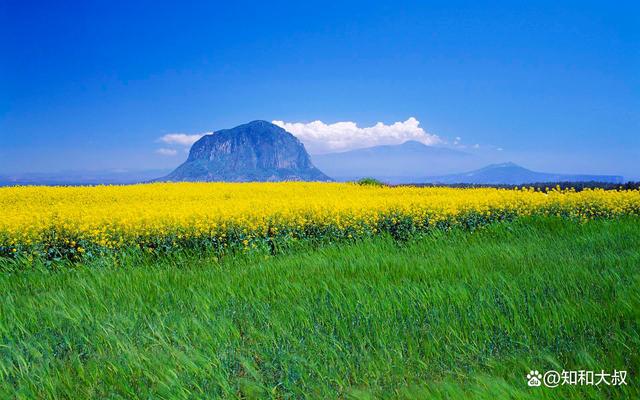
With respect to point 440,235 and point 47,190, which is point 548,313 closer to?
point 440,235

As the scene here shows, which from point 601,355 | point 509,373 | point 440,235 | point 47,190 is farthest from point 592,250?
point 47,190

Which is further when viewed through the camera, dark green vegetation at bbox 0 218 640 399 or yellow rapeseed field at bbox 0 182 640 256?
yellow rapeseed field at bbox 0 182 640 256

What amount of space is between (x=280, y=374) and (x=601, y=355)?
254cm

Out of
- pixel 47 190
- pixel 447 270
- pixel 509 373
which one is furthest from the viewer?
pixel 47 190

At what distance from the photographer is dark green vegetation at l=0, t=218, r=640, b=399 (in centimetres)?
323

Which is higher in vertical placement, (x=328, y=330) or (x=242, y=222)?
(x=242, y=222)

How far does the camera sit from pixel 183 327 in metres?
4.16

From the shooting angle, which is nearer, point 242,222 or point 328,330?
point 328,330

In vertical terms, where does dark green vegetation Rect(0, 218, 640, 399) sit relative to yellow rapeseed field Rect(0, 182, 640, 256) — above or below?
below

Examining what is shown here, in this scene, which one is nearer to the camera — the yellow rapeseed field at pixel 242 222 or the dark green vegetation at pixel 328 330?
the dark green vegetation at pixel 328 330

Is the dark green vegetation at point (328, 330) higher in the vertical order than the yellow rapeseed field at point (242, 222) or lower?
lower

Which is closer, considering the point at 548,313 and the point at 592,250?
the point at 548,313

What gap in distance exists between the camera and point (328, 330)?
4191 millimetres

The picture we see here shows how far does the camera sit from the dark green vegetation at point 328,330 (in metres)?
3.23
